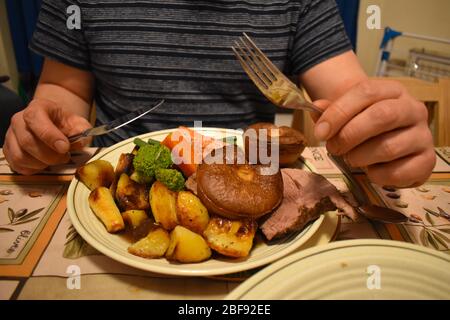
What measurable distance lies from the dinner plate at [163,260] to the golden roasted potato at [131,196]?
7 cm

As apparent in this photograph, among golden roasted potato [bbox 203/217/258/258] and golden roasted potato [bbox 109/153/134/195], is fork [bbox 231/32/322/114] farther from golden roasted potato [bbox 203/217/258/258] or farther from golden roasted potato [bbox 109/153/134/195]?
golden roasted potato [bbox 109/153/134/195]

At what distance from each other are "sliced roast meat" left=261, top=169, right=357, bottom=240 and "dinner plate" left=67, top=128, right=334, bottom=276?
3 cm

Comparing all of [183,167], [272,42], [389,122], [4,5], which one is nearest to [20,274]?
[183,167]

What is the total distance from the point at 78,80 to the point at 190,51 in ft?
1.68

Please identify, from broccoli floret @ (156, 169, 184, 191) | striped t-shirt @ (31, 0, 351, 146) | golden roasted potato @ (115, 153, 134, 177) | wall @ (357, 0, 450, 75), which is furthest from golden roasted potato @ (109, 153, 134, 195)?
wall @ (357, 0, 450, 75)

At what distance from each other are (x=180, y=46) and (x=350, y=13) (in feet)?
6.74

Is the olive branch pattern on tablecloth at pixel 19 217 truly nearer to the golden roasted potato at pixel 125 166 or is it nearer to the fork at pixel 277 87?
the golden roasted potato at pixel 125 166

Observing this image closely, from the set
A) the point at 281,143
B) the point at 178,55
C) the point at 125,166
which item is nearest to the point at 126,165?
the point at 125,166

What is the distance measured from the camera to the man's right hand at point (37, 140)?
918 mm

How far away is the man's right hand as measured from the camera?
92 centimetres

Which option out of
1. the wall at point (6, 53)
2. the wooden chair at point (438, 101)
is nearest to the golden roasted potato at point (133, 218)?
the wooden chair at point (438, 101)

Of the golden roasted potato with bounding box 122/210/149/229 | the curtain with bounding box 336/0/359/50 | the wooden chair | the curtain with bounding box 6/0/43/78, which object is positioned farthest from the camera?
the curtain with bounding box 336/0/359/50
